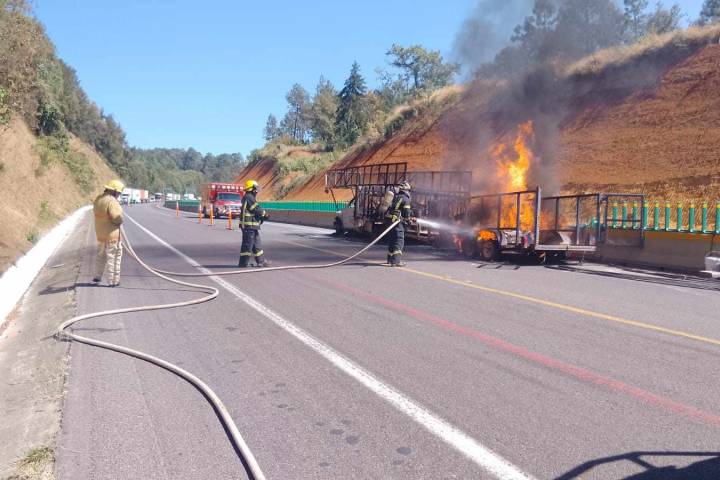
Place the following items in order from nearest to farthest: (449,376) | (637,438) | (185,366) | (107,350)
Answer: (637,438) < (449,376) < (185,366) < (107,350)

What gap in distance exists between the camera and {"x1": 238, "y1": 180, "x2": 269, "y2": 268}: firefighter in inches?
482

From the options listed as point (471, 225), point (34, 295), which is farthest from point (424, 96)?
point (34, 295)

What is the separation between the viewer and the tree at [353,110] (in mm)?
76688

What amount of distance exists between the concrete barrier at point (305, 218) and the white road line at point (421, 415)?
25101 millimetres

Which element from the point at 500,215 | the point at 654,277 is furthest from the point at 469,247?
the point at 654,277

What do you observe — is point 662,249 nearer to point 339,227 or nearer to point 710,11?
point 339,227

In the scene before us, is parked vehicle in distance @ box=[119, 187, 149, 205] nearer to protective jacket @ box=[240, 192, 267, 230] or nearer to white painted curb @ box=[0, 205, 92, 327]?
white painted curb @ box=[0, 205, 92, 327]

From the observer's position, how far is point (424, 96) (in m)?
56.5

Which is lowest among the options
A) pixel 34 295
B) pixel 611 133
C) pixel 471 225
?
pixel 34 295

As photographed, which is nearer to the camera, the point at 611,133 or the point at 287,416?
the point at 287,416

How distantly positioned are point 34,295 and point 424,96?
49.8 m

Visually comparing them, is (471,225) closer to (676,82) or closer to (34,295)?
(34,295)

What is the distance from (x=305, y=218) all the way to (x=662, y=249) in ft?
83.4

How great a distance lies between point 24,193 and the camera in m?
26.8
